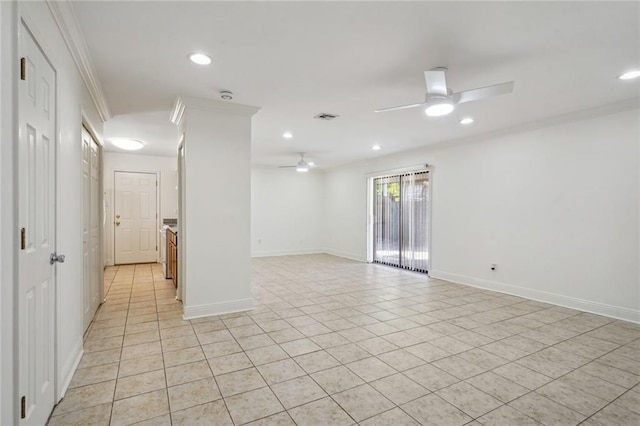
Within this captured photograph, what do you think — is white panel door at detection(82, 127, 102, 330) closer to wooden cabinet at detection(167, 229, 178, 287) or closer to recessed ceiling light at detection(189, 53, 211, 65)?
wooden cabinet at detection(167, 229, 178, 287)

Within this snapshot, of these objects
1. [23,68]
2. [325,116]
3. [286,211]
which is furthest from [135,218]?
[23,68]

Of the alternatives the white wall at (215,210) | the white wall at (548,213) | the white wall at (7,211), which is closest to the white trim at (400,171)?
the white wall at (548,213)

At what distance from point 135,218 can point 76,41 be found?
5.75 m

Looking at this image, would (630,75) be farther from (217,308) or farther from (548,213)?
(217,308)

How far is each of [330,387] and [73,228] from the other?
2332mm

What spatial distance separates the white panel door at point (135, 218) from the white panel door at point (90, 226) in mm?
3403

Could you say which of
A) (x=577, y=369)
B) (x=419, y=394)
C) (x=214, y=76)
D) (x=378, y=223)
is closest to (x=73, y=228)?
(x=214, y=76)

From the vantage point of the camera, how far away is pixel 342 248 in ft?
28.5

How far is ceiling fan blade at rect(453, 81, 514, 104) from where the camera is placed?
2516mm

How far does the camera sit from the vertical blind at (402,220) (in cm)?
636

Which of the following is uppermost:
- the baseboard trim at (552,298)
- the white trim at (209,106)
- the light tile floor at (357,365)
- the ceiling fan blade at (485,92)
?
the white trim at (209,106)

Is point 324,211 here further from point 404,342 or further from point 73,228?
point 73,228

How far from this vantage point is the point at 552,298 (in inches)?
169

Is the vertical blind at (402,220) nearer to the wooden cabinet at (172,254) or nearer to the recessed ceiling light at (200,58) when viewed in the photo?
the wooden cabinet at (172,254)
